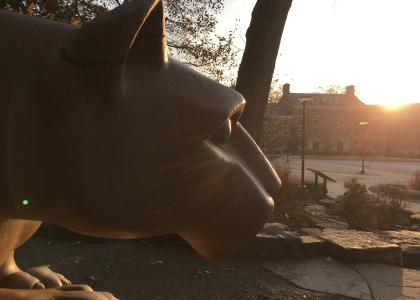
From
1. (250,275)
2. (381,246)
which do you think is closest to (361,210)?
(381,246)

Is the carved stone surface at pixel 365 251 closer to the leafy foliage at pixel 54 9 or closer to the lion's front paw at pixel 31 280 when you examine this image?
the lion's front paw at pixel 31 280

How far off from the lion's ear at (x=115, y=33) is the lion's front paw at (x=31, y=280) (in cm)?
70

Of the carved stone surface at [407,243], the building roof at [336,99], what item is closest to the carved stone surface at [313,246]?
the carved stone surface at [407,243]

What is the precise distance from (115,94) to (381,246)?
181 inches

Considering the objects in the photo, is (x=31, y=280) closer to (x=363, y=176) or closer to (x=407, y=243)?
(x=407, y=243)

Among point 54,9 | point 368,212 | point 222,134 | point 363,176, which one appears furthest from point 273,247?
point 363,176

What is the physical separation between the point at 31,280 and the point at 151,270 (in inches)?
118

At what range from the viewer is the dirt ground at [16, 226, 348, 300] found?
11.9ft

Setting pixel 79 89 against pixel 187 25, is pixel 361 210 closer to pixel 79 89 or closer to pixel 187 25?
pixel 187 25

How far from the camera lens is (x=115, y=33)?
2.63ft

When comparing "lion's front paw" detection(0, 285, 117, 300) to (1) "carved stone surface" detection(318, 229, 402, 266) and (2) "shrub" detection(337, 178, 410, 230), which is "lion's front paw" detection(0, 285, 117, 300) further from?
(2) "shrub" detection(337, 178, 410, 230)

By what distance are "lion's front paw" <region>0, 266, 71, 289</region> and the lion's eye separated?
26.7 inches

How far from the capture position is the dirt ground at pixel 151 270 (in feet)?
11.9

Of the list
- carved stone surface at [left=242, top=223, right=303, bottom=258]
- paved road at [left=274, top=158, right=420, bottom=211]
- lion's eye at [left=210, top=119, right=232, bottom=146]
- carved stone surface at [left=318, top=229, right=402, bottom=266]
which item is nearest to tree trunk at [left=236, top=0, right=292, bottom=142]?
carved stone surface at [left=242, top=223, right=303, bottom=258]
